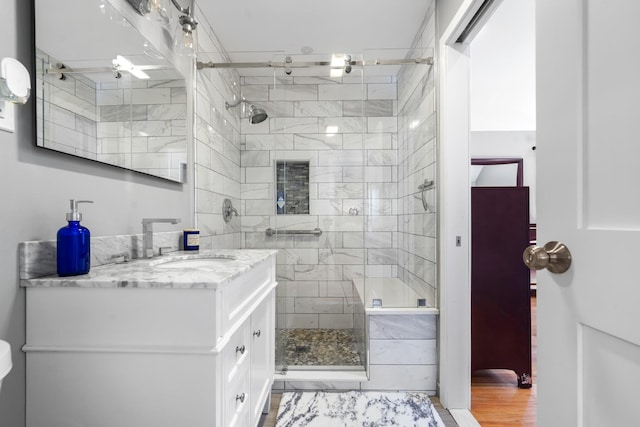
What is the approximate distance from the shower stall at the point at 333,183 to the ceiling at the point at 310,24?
0.25m

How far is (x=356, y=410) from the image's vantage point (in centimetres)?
182

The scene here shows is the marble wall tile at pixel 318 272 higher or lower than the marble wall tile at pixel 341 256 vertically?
lower

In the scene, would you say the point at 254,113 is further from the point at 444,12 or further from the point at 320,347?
the point at 320,347

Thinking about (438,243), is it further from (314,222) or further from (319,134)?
(319,134)

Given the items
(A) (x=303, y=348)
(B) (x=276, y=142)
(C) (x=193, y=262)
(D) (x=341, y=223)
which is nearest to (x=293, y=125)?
(B) (x=276, y=142)

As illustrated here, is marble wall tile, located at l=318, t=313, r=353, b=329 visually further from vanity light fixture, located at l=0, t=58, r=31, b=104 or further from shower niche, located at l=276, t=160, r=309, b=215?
vanity light fixture, located at l=0, t=58, r=31, b=104

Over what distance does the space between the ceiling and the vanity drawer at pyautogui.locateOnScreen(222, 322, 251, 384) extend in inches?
80.4

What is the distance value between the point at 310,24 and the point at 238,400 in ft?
7.82

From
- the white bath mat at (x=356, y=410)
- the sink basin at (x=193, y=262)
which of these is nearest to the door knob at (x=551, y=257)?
the sink basin at (x=193, y=262)

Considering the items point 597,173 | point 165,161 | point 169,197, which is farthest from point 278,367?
point 597,173

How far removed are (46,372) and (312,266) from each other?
169cm

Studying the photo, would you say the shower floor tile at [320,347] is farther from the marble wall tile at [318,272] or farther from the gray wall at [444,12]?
the gray wall at [444,12]

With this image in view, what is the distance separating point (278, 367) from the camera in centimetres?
209

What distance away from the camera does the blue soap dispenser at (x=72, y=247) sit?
0.97 metres
